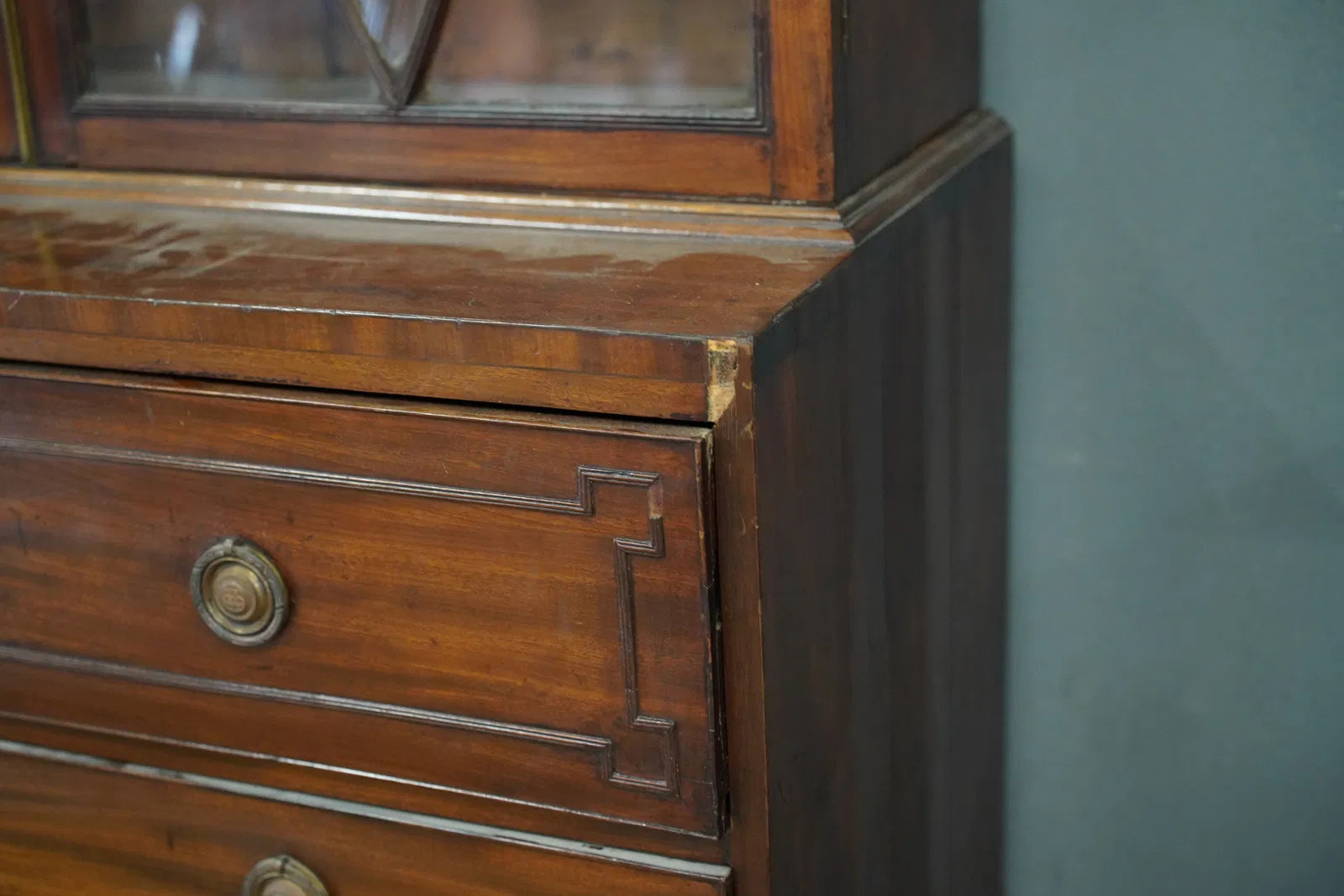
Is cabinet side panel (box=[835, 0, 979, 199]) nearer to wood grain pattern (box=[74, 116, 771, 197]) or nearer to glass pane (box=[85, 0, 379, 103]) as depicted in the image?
wood grain pattern (box=[74, 116, 771, 197])

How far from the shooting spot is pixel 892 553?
974 millimetres

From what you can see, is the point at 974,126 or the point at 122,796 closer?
the point at 122,796

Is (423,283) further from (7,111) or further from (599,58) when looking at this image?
(7,111)

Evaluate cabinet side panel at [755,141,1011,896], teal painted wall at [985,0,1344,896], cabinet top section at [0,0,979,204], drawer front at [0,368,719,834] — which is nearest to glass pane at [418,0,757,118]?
cabinet top section at [0,0,979,204]

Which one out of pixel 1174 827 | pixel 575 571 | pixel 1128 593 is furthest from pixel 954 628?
pixel 575 571

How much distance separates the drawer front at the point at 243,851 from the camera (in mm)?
851

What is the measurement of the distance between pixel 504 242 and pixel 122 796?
440 millimetres

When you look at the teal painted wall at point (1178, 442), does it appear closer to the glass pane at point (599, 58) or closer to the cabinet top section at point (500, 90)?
the cabinet top section at point (500, 90)

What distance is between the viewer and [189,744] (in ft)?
3.04

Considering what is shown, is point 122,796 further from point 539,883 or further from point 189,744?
point 539,883

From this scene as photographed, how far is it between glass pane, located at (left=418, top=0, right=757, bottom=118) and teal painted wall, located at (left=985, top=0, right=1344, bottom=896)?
0.37 meters

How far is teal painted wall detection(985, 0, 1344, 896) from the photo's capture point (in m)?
1.14

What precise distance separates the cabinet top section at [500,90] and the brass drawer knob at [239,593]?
0.29m

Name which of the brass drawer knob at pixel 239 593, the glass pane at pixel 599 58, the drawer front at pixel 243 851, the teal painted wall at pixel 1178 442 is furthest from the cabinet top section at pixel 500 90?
the drawer front at pixel 243 851
